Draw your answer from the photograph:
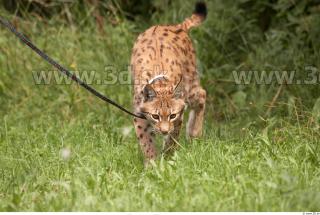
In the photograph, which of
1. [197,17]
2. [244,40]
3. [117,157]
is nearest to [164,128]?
[117,157]

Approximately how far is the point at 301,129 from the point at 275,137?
27cm

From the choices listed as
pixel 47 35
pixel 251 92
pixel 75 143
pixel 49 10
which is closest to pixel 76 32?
pixel 47 35

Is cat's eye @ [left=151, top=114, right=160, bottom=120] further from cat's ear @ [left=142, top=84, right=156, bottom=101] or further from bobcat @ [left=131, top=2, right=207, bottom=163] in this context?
cat's ear @ [left=142, top=84, right=156, bottom=101]

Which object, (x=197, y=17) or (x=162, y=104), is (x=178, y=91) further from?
(x=197, y=17)

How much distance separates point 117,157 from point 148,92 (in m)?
0.62

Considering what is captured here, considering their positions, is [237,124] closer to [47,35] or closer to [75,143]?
[75,143]

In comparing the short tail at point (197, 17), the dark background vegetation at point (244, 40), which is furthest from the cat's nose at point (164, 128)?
the short tail at point (197, 17)

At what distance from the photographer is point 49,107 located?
8.50 m

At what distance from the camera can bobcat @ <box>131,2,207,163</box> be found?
633 centimetres

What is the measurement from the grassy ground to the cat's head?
27cm

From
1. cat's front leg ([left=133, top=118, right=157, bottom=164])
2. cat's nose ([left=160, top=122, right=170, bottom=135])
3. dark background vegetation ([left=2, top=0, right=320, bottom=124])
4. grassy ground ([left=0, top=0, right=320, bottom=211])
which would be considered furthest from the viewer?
dark background vegetation ([left=2, top=0, right=320, bottom=124])

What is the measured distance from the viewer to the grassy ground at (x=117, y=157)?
4734mm

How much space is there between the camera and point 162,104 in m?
6.31

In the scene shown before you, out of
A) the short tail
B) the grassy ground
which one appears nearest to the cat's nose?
the grassy ground
